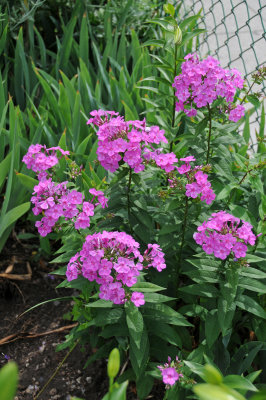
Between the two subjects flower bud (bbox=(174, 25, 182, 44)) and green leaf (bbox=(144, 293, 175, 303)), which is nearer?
green leaf (bbox=(144, 293, 175, 303))

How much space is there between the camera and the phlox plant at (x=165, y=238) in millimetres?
1195

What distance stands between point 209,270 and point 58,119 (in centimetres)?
136

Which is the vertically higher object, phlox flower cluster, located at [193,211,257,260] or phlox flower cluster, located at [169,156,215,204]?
phlox flower cluster, located at [169,156,215,204]

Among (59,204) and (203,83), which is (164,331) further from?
(203,83)

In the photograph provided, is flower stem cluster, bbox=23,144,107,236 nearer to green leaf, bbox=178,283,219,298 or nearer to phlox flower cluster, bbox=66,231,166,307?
A: phlox flower cluster, bbox=66,231,166,307

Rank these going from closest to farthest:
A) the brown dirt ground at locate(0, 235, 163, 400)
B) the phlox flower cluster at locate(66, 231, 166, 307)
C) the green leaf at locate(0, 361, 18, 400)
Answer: the green leaf at locate(0, 361, 18, 400)
the phlox flower cluster at locate(66, 231, 166, 307)
the brown dirt ground at locate(0, 235, 163, 400)

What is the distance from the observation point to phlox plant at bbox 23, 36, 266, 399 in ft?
3.92

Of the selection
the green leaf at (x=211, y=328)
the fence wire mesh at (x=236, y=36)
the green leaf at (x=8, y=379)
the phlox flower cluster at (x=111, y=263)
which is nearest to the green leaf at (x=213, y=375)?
the green leaf at (x=8, y=379)

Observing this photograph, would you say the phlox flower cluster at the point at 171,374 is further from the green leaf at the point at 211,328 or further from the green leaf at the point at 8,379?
the green leaf at the point at 8,379

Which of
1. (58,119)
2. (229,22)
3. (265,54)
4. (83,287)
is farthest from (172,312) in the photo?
(229,22)

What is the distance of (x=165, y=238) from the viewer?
4.84 ft

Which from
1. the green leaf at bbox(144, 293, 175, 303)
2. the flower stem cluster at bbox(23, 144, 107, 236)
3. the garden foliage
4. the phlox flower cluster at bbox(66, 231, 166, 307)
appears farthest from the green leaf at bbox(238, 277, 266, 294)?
the flower stem cluster at bbox(23, 144, 107, 236)

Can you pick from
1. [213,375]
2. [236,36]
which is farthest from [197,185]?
[236,36]

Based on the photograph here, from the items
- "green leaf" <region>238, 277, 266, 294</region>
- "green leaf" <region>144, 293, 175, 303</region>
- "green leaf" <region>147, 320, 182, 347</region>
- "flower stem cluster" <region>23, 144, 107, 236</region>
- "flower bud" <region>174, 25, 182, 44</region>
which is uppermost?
"flower bud" <region>174, 25, 182, 44</region>
